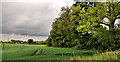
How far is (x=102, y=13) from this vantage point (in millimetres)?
17344

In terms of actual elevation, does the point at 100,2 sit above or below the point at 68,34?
above

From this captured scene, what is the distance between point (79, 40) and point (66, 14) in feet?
22.6

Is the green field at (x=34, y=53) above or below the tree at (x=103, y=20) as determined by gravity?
below

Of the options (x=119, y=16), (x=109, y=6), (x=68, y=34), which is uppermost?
(x=109, y=6)

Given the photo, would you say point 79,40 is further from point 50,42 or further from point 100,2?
point 50,42

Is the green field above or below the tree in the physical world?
below

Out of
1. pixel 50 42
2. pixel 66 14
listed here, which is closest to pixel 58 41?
pixel 50 42

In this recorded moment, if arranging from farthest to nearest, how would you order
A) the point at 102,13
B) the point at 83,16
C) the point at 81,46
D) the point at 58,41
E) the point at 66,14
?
1. the point at 58,41
2. the point at 66,14
3. the point at 81,46
4. the point at 83,16
5. the point at 102,13

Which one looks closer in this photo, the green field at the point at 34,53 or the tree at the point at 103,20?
the green field at the point at 34,53

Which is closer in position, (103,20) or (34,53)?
(34,53)

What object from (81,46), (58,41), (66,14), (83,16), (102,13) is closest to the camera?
(102,13)

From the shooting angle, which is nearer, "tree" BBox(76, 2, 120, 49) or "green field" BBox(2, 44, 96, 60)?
"green field" BBox(2, 44, 96, 60)

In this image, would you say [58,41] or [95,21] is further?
[58,41]

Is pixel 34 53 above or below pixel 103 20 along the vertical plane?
below
